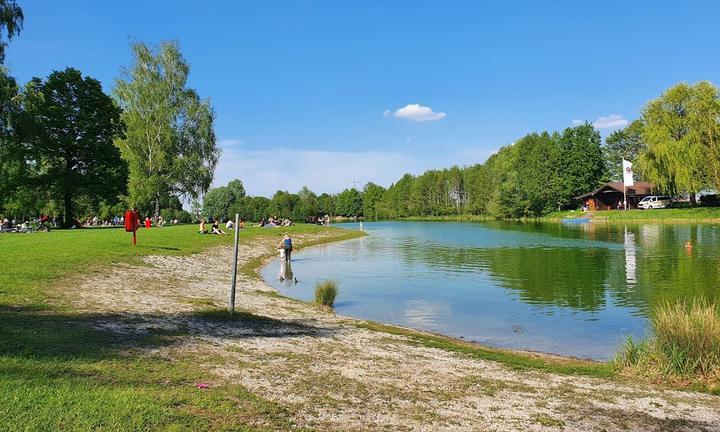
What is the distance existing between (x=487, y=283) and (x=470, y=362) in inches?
616

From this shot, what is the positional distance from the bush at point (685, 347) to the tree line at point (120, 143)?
41009 mm

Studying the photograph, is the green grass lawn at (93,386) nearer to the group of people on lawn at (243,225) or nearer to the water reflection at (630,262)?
the group of people on lawn at (243,225)

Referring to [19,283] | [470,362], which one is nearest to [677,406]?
[470,362]

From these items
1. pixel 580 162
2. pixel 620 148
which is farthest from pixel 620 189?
pixel 620 148

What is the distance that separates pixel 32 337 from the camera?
8.77 m

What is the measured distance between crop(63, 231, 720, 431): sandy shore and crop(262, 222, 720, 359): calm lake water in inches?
183

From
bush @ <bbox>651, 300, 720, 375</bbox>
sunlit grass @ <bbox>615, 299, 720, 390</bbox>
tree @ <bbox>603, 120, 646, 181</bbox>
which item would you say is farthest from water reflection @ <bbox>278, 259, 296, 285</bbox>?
tree @ <bbox>603, 120, 646, 181</bbox>

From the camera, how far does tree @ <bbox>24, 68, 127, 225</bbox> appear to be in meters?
45.2

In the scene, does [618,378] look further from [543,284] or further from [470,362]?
[543,284]

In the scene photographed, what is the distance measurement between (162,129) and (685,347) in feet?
181

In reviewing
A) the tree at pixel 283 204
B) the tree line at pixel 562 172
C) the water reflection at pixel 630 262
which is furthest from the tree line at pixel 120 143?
the tree at pixel 283 204

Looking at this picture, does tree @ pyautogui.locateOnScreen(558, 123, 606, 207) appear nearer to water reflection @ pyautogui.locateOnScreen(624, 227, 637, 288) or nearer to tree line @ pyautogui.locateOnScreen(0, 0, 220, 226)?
water reflection @ pyautogui.locateOnScreen(624, 227, 637, 288)

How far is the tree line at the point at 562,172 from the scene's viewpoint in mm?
68500

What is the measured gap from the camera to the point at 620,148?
4820 inches
